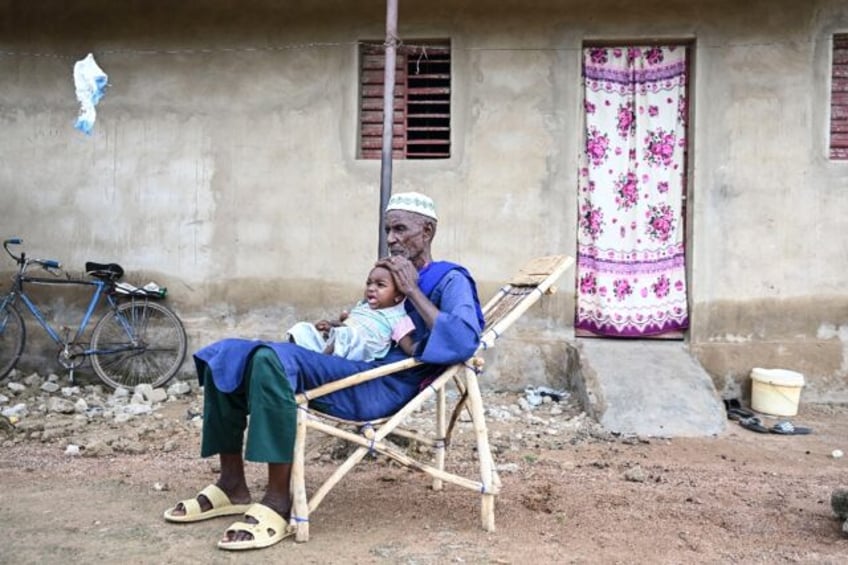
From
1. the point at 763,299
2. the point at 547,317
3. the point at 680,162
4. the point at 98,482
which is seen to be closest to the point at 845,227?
the point at 763,299

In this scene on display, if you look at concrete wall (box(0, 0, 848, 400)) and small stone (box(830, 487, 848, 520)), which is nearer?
small stone (box(830, 487, 848, 520))

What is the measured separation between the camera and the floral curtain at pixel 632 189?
5.73 m

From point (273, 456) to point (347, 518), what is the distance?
60 cm

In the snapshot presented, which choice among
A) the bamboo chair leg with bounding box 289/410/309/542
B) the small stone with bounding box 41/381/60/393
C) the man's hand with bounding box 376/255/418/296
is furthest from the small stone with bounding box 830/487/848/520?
the small stone with bounding box 41/381/60/393

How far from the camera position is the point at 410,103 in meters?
5.88

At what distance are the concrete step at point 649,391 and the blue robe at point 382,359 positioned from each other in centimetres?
228

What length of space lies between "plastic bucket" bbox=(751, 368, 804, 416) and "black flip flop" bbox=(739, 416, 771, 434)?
11.5 inches

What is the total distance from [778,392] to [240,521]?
419 cm

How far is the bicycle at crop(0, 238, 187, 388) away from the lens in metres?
5.84

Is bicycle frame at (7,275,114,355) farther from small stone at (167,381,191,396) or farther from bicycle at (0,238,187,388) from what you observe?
small stone at (167,381,191,396)

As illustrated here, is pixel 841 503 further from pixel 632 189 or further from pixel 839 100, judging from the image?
pixel 839 100

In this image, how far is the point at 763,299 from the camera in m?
5.58

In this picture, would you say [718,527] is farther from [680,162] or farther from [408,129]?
[408,129]

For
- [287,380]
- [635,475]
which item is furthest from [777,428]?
[287,380]
